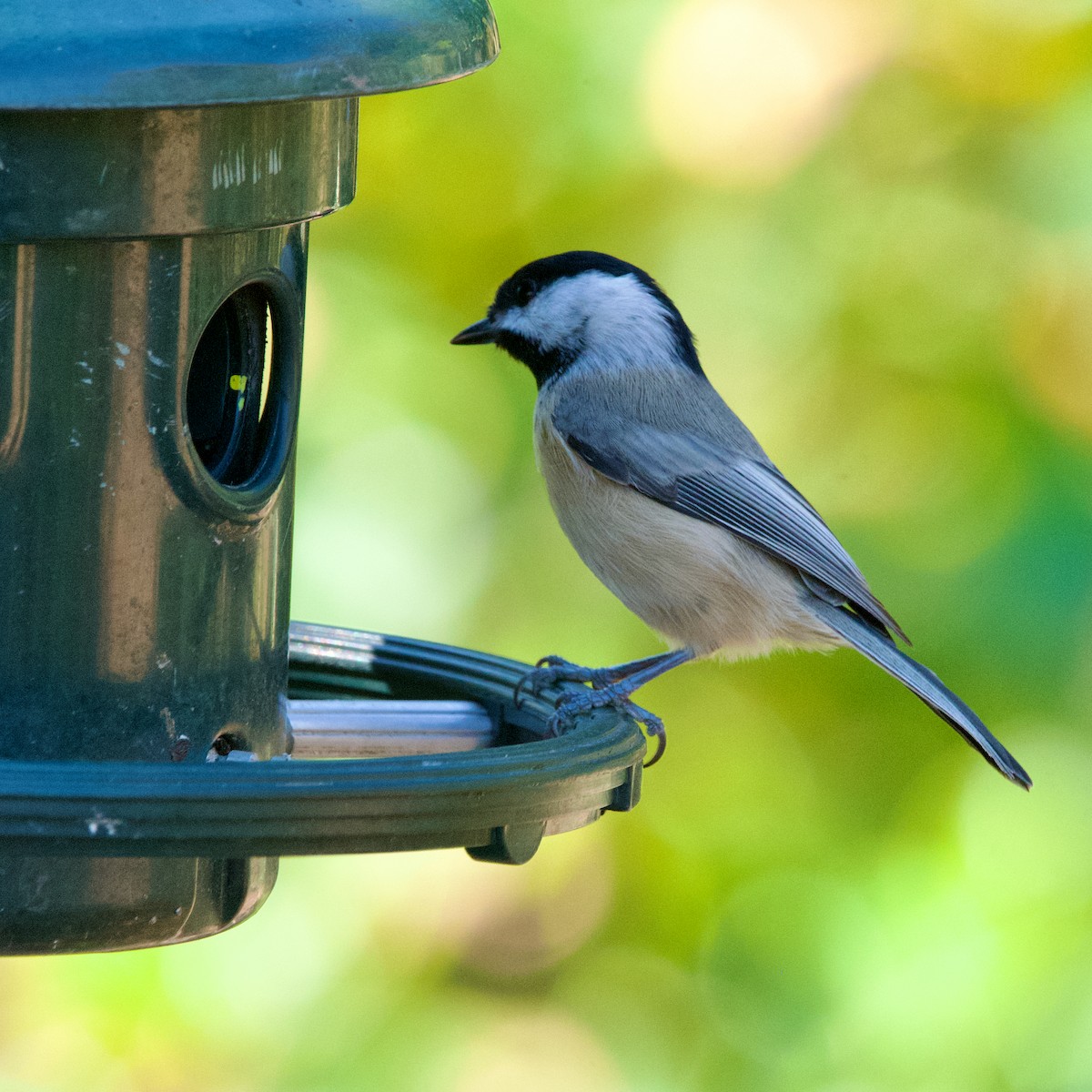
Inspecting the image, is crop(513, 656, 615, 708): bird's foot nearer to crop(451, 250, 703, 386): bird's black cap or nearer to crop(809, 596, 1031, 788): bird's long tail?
crop(809, 596, 1031, 788): bird's long tail

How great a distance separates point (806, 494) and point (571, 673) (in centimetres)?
77

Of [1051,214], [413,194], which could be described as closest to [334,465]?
[413,194]

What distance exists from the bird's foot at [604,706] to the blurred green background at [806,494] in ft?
1.16

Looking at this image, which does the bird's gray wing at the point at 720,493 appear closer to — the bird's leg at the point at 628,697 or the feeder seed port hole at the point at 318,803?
the bird's leg at the point at 628,697

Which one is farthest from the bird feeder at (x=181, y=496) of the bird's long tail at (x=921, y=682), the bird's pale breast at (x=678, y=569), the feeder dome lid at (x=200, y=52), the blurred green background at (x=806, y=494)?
the blurred green background at (x=806, y=494)

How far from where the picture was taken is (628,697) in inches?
112

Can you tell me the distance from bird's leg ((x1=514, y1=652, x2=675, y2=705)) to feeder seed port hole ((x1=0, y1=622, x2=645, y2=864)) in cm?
47

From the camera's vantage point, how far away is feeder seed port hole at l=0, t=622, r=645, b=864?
1.44 m

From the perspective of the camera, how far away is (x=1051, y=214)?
3.08 m

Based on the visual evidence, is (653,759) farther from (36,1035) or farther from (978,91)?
(978,91)

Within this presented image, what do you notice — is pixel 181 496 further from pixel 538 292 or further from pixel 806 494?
pixel 806 494

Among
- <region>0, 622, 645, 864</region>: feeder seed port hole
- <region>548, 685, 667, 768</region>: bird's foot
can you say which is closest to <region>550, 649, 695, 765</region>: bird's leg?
<region>548, 685, 667, 768</region>: bird's foot

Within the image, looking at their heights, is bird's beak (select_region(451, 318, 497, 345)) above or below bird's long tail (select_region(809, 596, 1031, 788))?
above

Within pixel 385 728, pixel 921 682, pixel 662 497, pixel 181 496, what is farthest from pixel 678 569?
pixel 181 496
